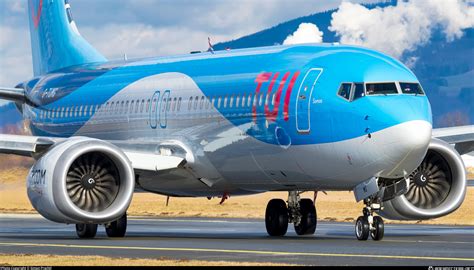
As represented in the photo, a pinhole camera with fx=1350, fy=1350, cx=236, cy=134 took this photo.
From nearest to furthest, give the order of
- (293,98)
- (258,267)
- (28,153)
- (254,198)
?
(258,267) < (293,98) < (28,153) < (254,198)

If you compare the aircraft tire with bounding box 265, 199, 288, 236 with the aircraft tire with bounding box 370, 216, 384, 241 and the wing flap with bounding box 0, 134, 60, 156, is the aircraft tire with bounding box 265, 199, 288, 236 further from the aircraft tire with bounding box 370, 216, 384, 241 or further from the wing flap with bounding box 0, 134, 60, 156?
the wing flap with bounding box 0, 134, 60, 156

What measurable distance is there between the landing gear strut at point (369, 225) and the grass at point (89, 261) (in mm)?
6987

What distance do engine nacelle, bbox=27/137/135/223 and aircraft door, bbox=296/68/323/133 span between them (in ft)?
14.4

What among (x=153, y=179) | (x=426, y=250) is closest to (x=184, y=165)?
(x=153, y=179)

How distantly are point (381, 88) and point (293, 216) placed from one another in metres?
6.81

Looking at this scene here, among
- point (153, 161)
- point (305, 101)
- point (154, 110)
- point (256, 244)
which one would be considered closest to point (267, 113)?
point (305, 101)

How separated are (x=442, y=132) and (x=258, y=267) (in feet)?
45.9

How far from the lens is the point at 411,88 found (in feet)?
97.1

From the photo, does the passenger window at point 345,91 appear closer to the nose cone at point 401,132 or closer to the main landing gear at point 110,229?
the nose cone at point 401,132

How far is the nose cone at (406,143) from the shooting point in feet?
92.7

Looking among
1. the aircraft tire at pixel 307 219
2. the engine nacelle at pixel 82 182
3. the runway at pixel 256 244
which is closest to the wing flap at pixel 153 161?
the engine nacelle at pixel 82 182

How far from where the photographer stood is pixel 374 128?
93.7 feet

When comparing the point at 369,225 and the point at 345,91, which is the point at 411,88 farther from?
the point at 369,225

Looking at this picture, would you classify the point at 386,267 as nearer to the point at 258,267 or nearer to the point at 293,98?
the point at 258,267
